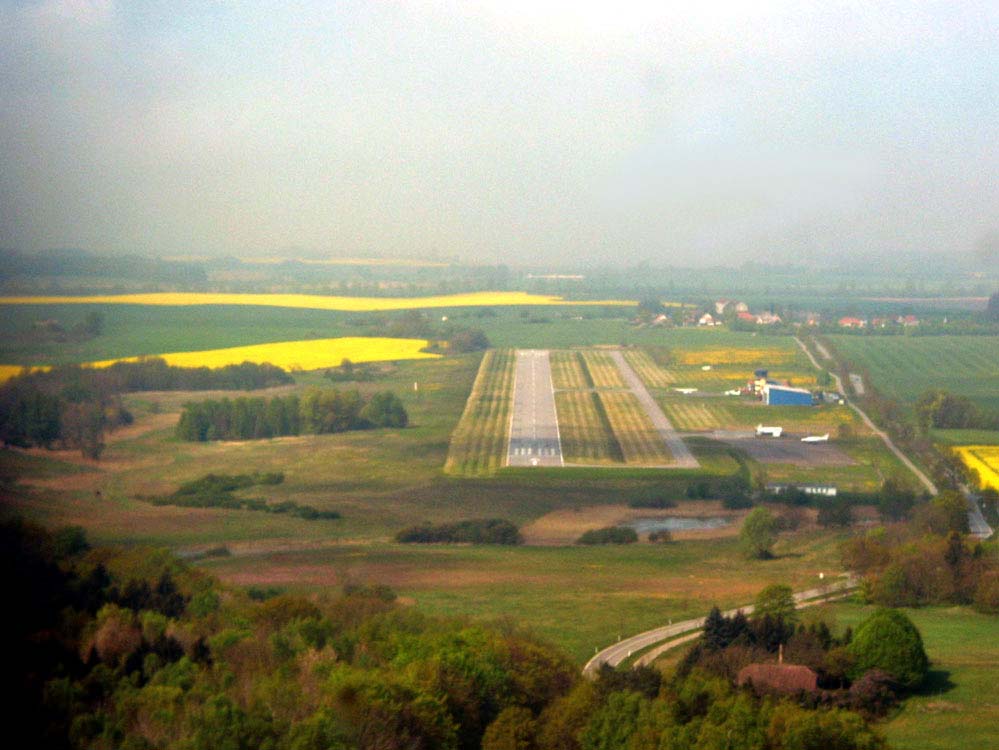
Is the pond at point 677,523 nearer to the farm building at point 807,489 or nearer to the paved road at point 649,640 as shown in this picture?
the farm building at point 807,489

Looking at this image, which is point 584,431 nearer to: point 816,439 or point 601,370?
point 816,439

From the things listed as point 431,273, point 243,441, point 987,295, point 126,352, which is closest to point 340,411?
point 243,441

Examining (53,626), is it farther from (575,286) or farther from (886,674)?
(575,286)

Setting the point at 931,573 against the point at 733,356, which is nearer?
the point at 931,573

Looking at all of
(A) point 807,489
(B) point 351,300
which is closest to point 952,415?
(A) point 807,489

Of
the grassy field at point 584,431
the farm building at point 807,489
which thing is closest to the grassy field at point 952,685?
the farm building at point 807,489

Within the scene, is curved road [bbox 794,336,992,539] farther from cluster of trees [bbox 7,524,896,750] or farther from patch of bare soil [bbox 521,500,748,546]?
cluster of trees [bbox 7,524,896,750]
